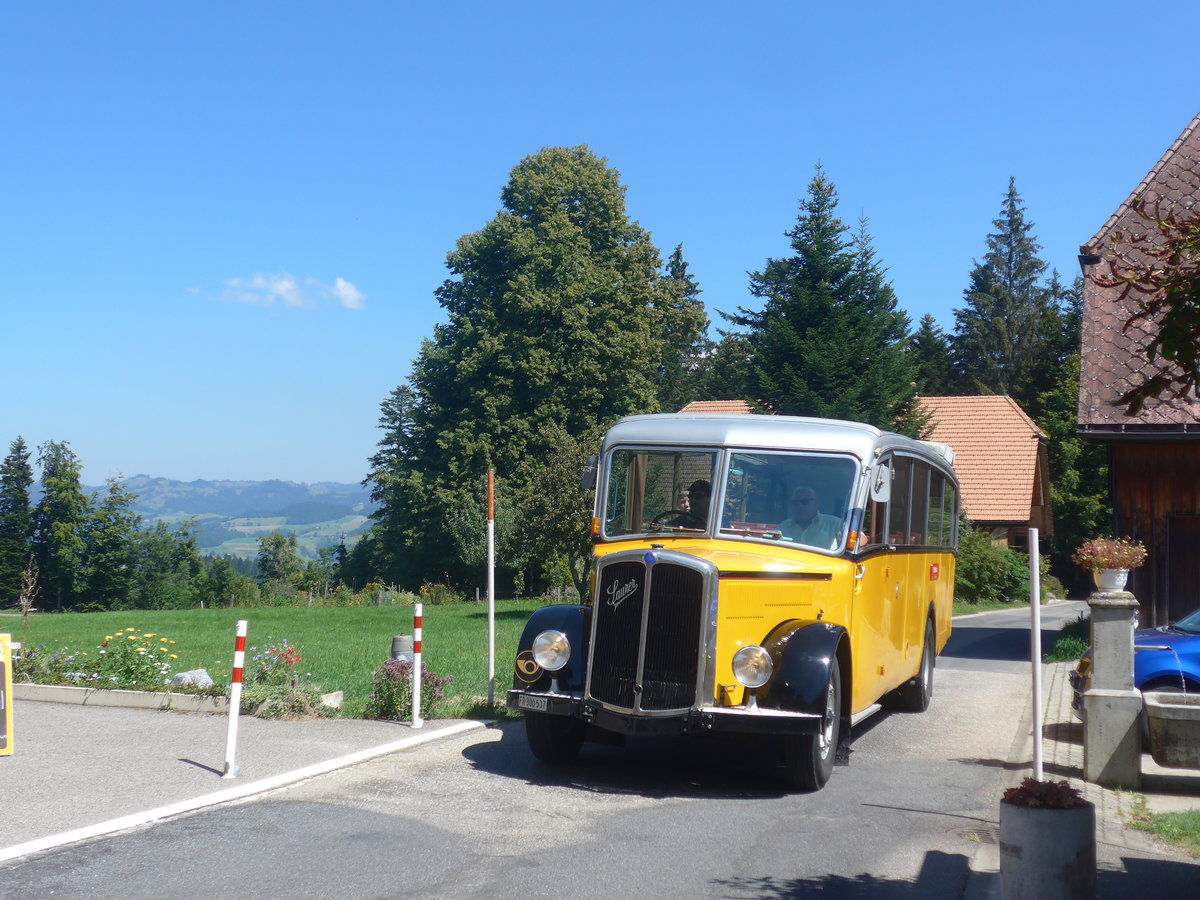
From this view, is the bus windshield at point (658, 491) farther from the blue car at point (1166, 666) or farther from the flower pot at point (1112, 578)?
the flower pot at point (1112, 578)

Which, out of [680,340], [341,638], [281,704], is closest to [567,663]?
[281,704]

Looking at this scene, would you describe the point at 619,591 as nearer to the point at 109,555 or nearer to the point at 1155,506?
the point at 1155,506

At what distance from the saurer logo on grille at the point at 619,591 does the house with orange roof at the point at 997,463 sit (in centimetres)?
3189

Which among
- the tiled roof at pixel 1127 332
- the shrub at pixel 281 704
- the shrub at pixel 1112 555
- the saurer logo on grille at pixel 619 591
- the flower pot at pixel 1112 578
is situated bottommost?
the shrub at pixel 281 704

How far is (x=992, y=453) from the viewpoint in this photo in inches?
1690

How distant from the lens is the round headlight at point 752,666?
8.42 metres

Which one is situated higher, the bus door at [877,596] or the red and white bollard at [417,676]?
the bus door at [877,596]

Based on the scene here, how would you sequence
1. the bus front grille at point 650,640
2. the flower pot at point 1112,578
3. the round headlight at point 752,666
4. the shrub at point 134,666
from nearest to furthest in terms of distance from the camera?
the round headlight at point 752,666
the bus front grille at point 650,640
the shrub at point 134,666
the flower pot at point 1112,578

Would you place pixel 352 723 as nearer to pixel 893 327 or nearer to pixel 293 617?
pixel 293 617

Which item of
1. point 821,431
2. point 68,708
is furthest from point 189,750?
point 821,431

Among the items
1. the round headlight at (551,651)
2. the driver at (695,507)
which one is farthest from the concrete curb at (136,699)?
the driver at (695,507)

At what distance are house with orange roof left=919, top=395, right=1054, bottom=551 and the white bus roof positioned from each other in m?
30.1

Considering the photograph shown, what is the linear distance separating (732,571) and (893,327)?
2426cm

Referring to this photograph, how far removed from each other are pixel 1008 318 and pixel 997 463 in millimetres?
28258
